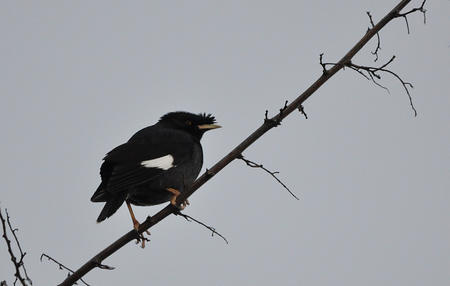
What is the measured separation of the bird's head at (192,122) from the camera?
784cm

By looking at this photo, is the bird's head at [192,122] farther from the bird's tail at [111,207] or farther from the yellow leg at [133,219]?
the bird's tail at [111,207]

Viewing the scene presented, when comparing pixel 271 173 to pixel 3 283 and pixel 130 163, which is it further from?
pixel 130 163

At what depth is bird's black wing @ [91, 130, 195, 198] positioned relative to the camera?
233 inches

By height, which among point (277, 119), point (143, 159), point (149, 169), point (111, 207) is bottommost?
point (111, 207)

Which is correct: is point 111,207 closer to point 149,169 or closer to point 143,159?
point 149,169

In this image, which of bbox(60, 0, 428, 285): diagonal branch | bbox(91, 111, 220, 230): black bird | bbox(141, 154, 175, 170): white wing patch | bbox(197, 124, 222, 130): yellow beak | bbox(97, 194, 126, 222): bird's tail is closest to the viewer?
bbox(60, 0, 428, 285): diagonal branch

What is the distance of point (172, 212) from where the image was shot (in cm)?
438

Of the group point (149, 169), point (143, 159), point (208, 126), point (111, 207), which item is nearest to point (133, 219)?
point (111, 207)

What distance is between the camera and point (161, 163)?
6.40m

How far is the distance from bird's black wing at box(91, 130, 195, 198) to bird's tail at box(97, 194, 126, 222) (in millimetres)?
77

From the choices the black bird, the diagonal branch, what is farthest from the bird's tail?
the diagonal branch

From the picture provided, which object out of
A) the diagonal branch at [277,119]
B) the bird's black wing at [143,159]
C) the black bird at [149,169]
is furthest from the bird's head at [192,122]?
the diagonal branch at [277,119]

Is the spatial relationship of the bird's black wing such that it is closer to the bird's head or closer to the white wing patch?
the white wing patch

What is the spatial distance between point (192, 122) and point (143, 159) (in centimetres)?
175
